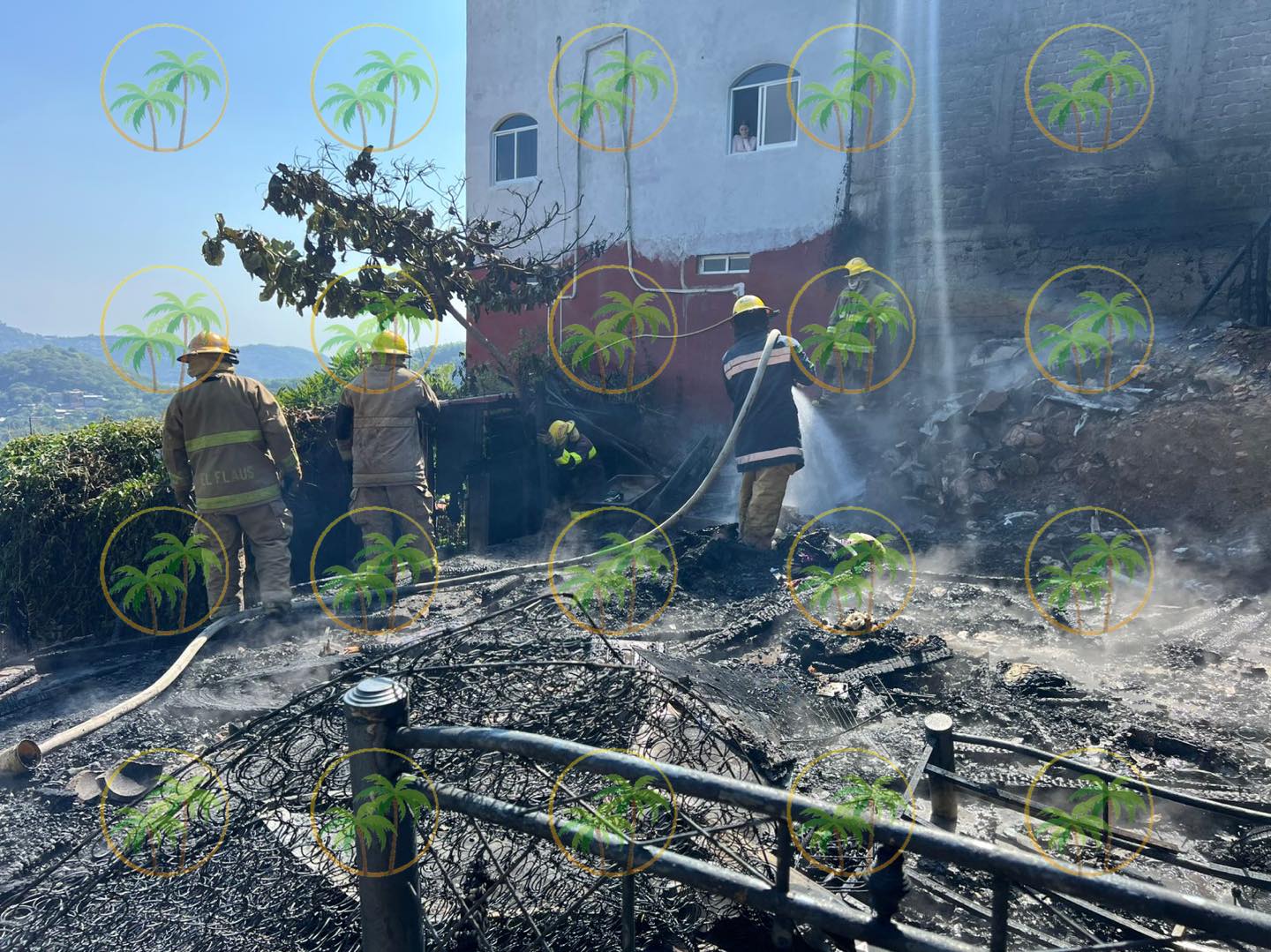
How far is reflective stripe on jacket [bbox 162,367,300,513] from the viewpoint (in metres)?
5.54

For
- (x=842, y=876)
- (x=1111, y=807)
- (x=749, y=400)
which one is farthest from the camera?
(x=749, y=400)

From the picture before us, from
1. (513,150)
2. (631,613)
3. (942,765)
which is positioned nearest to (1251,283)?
(631,613)

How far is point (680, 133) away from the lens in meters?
12.9

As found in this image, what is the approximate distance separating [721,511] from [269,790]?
6805 millimetres

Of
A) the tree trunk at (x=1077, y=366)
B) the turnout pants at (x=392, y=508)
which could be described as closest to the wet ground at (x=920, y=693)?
the turnout pants at (x=392, y=508)

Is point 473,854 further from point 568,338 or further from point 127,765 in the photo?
point 568,338

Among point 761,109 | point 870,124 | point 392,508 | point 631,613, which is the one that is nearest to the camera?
point 631,613

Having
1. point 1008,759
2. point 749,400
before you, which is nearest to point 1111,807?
point 1008,759

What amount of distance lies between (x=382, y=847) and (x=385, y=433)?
4878mm

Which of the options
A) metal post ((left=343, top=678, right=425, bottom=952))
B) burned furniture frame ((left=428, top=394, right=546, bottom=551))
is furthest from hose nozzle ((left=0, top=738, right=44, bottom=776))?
burned furniture frame ((left=428, top=394, right=546, bottom=551))

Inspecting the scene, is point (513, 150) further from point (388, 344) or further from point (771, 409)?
point (771, 409)

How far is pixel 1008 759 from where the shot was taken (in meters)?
3.96

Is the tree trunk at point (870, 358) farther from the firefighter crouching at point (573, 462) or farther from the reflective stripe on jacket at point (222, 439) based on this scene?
the reflective stripe on jacket at point (222, 439)

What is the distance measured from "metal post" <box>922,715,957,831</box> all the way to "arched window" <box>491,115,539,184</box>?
45.2 ft
